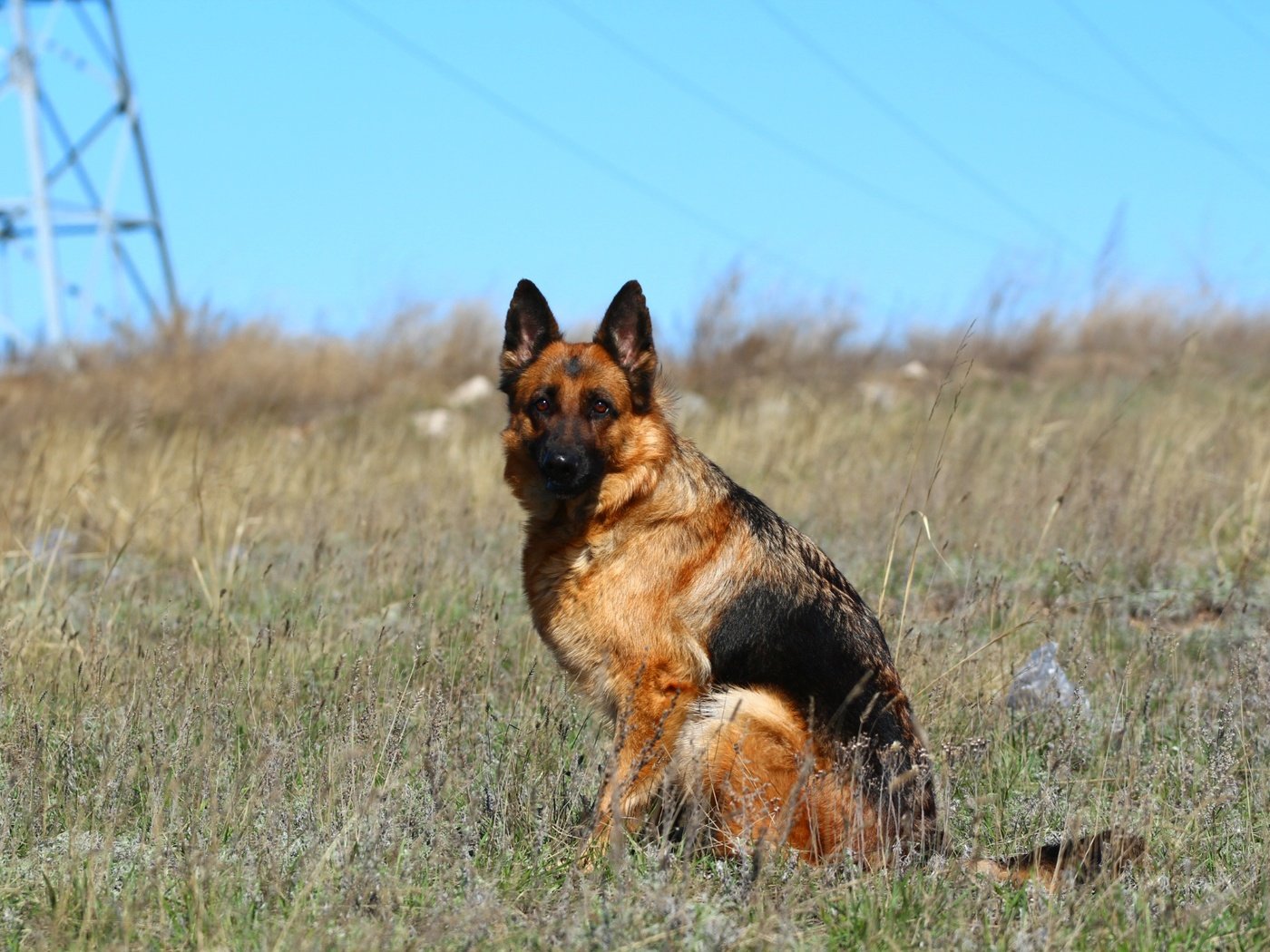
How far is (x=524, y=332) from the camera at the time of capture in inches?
179

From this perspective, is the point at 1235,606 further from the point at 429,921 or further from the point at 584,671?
the point at 429,921

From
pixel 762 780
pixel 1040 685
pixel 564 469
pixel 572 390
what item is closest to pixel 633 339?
pixel 572 390

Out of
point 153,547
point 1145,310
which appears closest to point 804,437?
point 153,547

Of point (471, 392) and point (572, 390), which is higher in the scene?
point (572, 390)

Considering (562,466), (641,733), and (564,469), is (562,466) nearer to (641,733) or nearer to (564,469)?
(564,469)

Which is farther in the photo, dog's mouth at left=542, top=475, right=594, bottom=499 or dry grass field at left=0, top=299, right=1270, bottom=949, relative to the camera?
dog's mouth at left=542, top=475, right=594, bottom=499

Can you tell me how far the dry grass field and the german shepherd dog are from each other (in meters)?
0.19

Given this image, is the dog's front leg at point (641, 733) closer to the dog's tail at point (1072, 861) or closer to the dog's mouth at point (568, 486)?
the dog's mouth at point (568, 486)

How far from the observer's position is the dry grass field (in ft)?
10.0

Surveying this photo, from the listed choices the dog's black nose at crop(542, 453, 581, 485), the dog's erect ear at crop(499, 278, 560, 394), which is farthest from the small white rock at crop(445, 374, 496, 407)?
the dog's black nose at crop(542, 453, 581, 485)

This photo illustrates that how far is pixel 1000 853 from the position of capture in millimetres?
3641

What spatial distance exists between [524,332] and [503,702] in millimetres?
1478

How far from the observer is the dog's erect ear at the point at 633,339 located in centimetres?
436

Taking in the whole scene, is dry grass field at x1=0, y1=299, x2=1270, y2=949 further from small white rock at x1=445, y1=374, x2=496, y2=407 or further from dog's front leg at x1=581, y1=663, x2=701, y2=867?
small white rock at x1=445, y1=374, x2=496, y2=407
